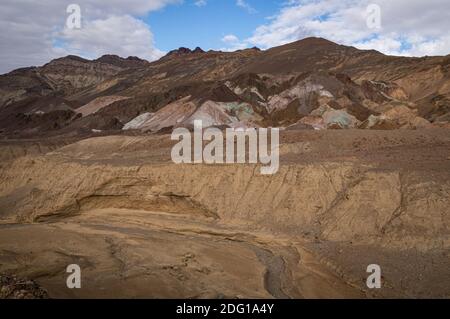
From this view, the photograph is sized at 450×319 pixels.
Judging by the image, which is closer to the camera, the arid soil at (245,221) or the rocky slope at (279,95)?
the arid soil at (245,221)

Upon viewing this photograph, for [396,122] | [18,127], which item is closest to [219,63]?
[18,127]

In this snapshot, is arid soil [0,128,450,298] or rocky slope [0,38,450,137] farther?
rocky slope [0,38,450,137]

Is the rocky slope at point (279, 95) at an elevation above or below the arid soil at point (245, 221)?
above

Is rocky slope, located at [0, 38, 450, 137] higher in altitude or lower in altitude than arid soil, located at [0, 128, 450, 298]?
higher

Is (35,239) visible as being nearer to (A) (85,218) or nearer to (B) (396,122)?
(A) (85,218)

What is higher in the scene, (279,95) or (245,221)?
(279,95)

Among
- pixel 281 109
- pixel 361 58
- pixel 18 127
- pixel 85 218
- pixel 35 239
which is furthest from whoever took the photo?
pixel 361 58

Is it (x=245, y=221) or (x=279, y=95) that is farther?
(x=279, y=95)

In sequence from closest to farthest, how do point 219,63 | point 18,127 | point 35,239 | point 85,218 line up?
point 35,239, point 85,218, point 18,127, point 219,63
